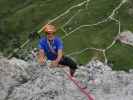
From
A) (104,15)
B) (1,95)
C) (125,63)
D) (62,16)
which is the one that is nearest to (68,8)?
(62,16)

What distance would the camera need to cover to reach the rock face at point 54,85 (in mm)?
25844

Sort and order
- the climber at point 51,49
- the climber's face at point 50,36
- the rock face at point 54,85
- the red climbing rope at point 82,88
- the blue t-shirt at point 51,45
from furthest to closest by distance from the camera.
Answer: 1. the blue t-shirt at point 51,45
2. the rock face at point 54,85
3. the climber at point 51,49
4. the red climbing rope at point 82,88
5. the climber's face at point 50,36

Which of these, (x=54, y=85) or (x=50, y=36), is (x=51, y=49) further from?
(x=54, y=85)

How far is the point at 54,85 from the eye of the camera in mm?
26578

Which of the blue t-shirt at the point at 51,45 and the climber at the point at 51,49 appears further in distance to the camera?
the blue t-shirt at the point at 51,45

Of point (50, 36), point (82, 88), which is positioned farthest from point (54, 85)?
point (50, 36)

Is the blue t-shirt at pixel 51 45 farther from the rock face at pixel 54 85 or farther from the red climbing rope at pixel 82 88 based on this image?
the red climbing rope at pixel 82 88

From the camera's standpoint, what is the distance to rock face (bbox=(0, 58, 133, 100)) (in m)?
25.8

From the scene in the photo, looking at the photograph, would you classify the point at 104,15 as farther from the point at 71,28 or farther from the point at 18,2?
the point at 18,2

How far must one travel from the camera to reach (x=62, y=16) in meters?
123

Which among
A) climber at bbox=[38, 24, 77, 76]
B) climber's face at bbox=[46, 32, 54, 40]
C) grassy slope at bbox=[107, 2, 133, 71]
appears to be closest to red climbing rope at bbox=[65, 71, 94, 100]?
climber at bbox=[38, 24, 77, 76]

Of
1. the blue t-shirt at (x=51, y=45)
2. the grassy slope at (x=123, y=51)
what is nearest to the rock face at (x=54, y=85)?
the blue t-shirt at (x=51, y=45)

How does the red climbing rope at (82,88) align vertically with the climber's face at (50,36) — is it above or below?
below

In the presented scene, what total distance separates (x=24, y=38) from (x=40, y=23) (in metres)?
11.5
